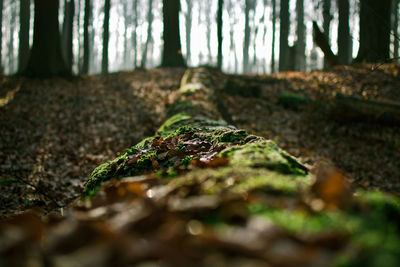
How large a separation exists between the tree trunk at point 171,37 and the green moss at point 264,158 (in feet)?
40.8

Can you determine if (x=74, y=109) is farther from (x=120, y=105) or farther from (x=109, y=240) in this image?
(x=109, y=240)

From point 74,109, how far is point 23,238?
26.3ft

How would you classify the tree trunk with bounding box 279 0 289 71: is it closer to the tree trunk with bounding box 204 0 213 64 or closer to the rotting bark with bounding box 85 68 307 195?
the rotting bark with bounding box 85 68 307 195

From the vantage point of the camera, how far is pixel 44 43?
10094 millimetres

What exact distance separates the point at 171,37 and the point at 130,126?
7.77 metres

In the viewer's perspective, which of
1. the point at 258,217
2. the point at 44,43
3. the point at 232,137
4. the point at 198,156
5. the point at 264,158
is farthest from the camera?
the point at 44,43

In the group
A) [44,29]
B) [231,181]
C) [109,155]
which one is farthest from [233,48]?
[231,181]

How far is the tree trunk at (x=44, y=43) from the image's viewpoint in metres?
10.1

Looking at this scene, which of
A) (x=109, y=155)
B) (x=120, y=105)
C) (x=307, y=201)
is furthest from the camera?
(x=120, y=105)

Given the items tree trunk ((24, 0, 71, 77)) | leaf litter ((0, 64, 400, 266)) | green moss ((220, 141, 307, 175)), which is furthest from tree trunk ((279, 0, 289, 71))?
leaf litter ((0, 64, 400, 266))

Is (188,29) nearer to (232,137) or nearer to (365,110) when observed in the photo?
(365,110)

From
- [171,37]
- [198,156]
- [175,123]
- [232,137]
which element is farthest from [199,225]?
[171,37]

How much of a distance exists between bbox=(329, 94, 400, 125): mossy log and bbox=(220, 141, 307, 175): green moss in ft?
20.7

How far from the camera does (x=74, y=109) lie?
8148 millimetres
